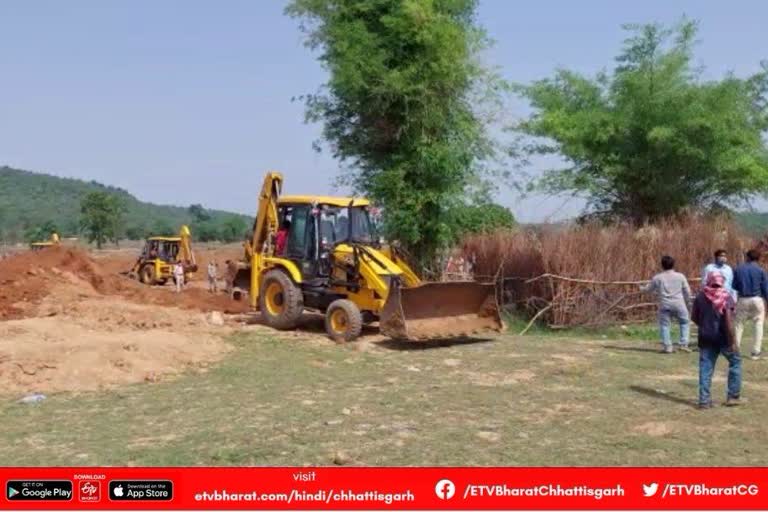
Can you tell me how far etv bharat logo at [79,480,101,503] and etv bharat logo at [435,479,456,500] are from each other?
92.2 inches

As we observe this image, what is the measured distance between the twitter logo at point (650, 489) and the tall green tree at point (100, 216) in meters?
62.6

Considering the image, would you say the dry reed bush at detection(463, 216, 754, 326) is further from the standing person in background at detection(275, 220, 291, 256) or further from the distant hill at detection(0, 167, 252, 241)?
the distant hill at detection(0, 167, 252, 241)

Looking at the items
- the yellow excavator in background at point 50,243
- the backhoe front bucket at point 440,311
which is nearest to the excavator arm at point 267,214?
the backhoe front bucket at point 440,311

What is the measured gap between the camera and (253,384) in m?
9.84

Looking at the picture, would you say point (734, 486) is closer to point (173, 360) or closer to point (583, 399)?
Result: point (583, 399)

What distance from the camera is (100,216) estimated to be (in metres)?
63.9

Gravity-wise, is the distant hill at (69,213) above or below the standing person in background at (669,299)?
above

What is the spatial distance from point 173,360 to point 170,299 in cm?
1205

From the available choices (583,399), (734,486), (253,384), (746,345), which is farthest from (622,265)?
(734,486)

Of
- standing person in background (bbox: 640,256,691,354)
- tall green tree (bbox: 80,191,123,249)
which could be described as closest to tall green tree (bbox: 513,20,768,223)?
standing person in background (bbox: 640,256,691,354)

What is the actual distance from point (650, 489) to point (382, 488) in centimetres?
189

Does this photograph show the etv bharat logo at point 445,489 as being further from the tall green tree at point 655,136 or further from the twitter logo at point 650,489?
the tall green tree at point 655,136

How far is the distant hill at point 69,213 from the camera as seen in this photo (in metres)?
83.0

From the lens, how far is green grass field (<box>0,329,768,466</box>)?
22.0ft
